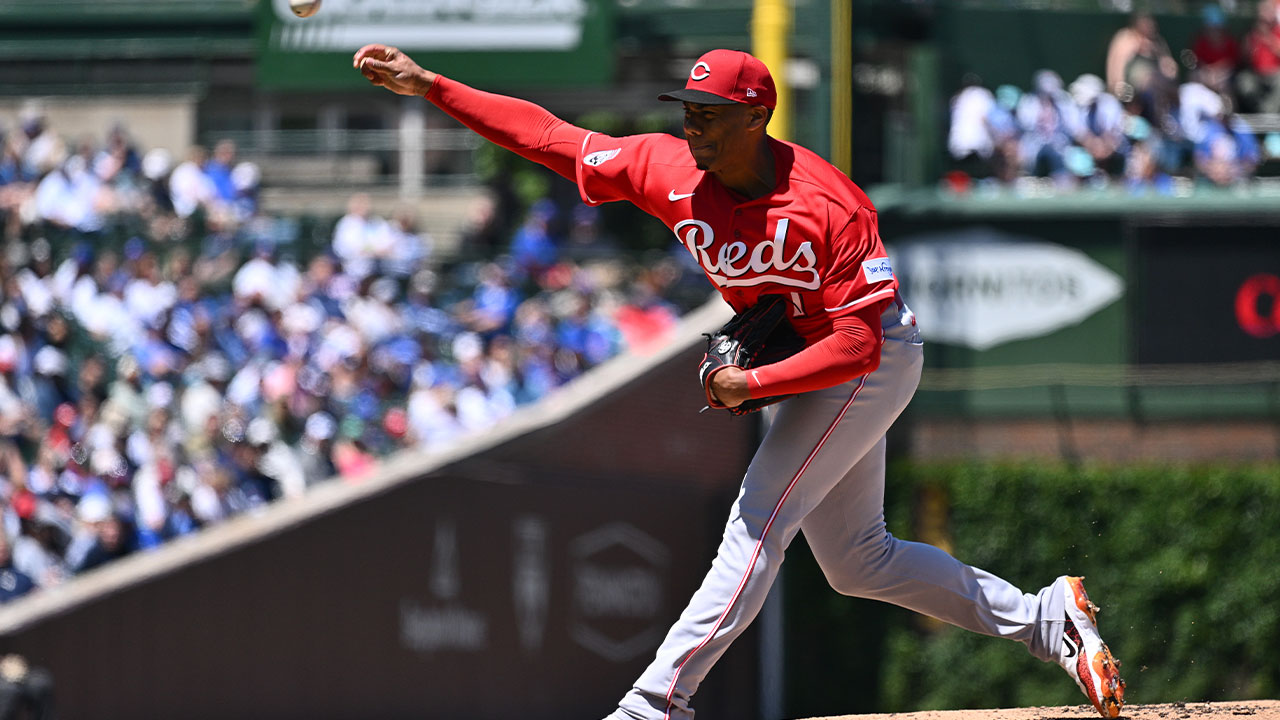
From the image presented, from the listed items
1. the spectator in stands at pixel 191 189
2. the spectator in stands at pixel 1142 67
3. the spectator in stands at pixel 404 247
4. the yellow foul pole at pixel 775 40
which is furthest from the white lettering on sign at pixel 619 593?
the spectator in stands at pixel 1142 67

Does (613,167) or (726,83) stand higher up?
(726,83)

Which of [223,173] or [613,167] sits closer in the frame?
[613,167]

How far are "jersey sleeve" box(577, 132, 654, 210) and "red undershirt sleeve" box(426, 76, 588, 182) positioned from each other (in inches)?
3.5

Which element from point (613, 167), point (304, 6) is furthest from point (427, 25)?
point (613, 167)

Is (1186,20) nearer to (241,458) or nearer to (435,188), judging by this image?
(435,188)

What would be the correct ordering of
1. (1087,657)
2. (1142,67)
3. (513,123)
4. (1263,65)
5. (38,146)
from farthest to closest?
1. (38,146)
2. (1263,65)
3. (1142,67)
4. (1087,657)
5. (513,123)

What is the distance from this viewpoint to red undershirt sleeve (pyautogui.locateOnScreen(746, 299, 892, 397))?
13.1 feet

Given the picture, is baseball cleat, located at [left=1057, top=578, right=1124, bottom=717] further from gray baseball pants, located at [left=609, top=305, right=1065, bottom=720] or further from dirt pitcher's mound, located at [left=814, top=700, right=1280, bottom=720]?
dirt pitcher's mound, located at [left=814, top=700, right=1280, bottom=720]

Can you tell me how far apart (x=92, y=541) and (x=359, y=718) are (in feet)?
7.53

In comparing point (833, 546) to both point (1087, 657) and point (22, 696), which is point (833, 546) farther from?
point (22, 696)

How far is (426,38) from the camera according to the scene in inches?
570

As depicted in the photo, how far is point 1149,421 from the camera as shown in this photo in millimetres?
11562

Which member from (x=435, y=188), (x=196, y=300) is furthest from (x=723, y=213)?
(x=435, y=188)

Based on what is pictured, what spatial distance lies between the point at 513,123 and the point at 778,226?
952mm
